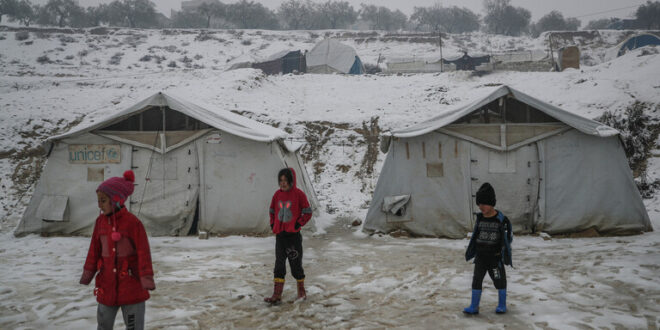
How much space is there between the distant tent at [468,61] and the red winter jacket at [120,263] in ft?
92.3

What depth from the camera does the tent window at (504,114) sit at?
937cm

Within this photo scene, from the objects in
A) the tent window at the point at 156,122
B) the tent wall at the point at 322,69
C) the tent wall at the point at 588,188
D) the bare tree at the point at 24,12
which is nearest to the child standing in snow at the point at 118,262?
the tent window at the point at 156,122

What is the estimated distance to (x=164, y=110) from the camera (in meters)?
9.74

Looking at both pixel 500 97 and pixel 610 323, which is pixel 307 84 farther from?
pixel 610 323

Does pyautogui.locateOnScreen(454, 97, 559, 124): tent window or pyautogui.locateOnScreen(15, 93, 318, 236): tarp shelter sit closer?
pyautogui.locateOnScreen(454, 97, 559, 124): tent window

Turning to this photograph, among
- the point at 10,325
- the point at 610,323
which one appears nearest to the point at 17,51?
the point at 10,325

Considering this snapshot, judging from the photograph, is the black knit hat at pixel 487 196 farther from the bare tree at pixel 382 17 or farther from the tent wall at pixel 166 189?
the bare tree at pixel 382 17

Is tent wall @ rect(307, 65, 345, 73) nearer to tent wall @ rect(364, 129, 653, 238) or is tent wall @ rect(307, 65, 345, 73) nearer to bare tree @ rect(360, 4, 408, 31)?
tent wall @ rect(364, 129, 653, 238)

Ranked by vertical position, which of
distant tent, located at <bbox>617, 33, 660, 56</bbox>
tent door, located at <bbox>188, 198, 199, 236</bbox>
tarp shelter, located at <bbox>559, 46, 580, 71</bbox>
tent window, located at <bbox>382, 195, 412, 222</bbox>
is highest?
distant tent, located at <bbox>617, 33, 660, 56</bbox>

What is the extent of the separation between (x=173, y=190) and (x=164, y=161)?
27.0 inches

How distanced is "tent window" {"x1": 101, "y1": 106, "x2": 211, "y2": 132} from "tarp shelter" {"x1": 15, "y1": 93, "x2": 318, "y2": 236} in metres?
0.12

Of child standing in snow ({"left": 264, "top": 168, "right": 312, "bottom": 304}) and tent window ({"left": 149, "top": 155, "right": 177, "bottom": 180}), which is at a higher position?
tent window ({"left": 149, "top": 155, "right": 177, "bottom": 180})

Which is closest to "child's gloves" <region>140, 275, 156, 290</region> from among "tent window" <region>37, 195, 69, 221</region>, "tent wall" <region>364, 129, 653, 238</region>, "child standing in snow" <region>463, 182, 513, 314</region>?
"child standing in snow" <region>463, 182, 513, 314</region>

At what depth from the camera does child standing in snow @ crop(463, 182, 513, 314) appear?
4.40 meters
